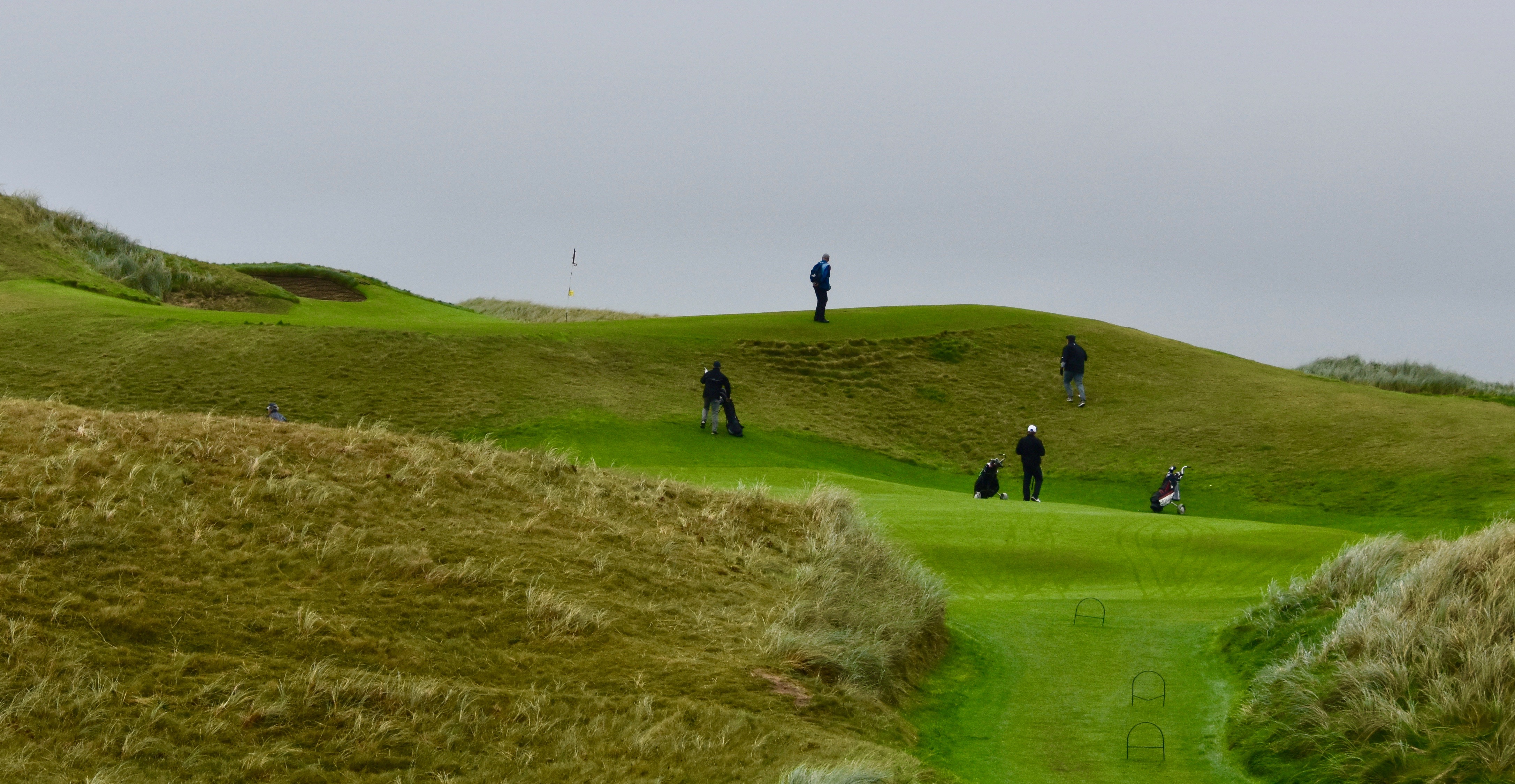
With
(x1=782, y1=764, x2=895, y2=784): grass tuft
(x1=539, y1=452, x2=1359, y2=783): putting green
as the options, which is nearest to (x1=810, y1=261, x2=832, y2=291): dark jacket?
(x1=539, y1=452, x2=1359, y2=783): putting green

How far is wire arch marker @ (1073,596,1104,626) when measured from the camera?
13.5m

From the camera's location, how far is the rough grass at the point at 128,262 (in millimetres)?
42125

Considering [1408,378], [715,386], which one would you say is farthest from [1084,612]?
[1408,378]

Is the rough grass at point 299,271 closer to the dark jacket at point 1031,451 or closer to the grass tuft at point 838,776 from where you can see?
the dark jacket at point 1031,451

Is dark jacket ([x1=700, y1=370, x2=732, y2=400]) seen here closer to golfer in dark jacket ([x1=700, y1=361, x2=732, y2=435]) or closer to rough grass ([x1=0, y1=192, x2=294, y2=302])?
golfer in dark jacket ([x1=700, y1=361, x2=732, y2=435])

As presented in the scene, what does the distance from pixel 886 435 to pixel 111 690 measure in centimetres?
2783

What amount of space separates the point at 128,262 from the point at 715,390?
26295mm

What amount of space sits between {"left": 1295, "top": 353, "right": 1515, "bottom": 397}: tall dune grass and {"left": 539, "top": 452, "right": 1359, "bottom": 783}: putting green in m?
26.3

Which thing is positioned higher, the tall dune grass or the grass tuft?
the tall dune grass

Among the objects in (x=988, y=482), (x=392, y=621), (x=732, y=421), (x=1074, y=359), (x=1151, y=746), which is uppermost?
(x=1074, y=359)

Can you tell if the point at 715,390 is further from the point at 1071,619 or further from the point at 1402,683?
the point at 1402,683

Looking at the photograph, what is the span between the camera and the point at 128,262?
142 ft

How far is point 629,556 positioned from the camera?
489 inches

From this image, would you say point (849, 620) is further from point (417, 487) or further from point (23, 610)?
point (23, 610)
